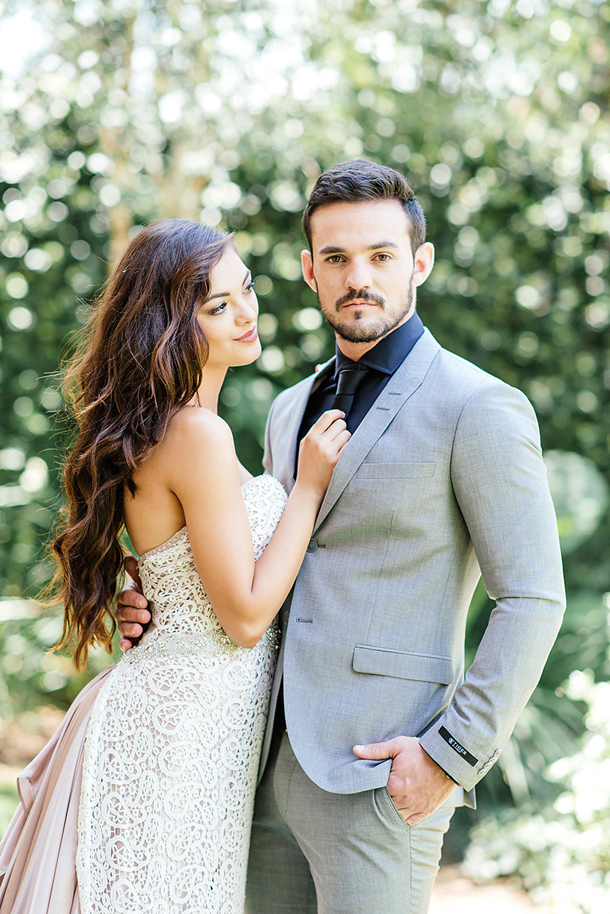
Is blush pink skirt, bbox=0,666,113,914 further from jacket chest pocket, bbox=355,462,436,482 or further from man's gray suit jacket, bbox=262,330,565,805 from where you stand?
jacket chest pocket, bbox=355,462,436,482

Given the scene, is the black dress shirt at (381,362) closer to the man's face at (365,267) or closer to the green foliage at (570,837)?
the man's face at (365,267)

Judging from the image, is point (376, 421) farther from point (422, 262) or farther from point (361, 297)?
point (422, 262)

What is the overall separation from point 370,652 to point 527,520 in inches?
17.6

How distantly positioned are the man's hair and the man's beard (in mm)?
185

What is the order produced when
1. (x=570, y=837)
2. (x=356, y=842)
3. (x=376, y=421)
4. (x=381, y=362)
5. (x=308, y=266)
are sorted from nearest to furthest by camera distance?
(x=356, y=842), (x=376, y=421), (x=381, y=362), (x=308, y=266), (x=570, y=837)

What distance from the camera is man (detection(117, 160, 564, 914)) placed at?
1662 mm

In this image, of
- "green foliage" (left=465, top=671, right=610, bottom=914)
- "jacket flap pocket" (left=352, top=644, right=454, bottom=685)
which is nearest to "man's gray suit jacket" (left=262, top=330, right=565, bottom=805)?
"jacket flap pocket" (left=352, top=644, right=454, bottom=685)

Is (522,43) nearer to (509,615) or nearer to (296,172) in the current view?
(296,172)

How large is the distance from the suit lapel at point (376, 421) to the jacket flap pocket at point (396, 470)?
24 millimetres

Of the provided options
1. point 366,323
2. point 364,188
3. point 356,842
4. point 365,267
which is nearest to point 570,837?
point 356,842

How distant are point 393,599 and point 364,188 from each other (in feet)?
3.14

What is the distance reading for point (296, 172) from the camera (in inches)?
172

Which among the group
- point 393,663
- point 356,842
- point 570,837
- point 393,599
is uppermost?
point 393,599

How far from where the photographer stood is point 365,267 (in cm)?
190
